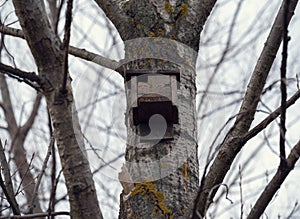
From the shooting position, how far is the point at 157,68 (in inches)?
81.0

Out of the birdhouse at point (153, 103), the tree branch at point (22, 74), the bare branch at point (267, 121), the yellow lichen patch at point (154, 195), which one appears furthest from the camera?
the birdhouse at point (153, 103)

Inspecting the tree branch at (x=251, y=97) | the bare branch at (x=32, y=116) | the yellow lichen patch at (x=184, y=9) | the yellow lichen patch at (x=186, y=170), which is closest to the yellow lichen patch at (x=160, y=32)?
the yellow lichen patch at (x=184, y=9)

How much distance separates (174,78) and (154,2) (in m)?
0.30

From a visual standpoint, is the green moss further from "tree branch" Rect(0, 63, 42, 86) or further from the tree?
"tree branch" Rect(0, 63, 42, 86)

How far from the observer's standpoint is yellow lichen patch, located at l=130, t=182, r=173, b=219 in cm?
184

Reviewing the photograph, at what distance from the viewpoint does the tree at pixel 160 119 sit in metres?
1.55

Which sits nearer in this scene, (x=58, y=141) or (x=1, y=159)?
(x=58, y=141)

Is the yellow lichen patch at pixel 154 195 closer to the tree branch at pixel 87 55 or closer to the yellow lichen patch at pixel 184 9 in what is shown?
the tree branch at pixel 87 55

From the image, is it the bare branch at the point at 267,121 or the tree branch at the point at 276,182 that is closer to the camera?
the tree branch at the point at 276,182

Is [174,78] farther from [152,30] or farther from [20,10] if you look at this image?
[20,10]

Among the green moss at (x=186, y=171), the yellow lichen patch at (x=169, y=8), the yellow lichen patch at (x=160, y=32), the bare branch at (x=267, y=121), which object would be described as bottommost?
the green moss at (x=186, y=171)

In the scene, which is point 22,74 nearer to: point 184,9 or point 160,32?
point 160,32

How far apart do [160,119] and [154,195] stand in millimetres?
295

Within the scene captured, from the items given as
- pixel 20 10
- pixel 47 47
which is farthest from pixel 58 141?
pixel 20 10
